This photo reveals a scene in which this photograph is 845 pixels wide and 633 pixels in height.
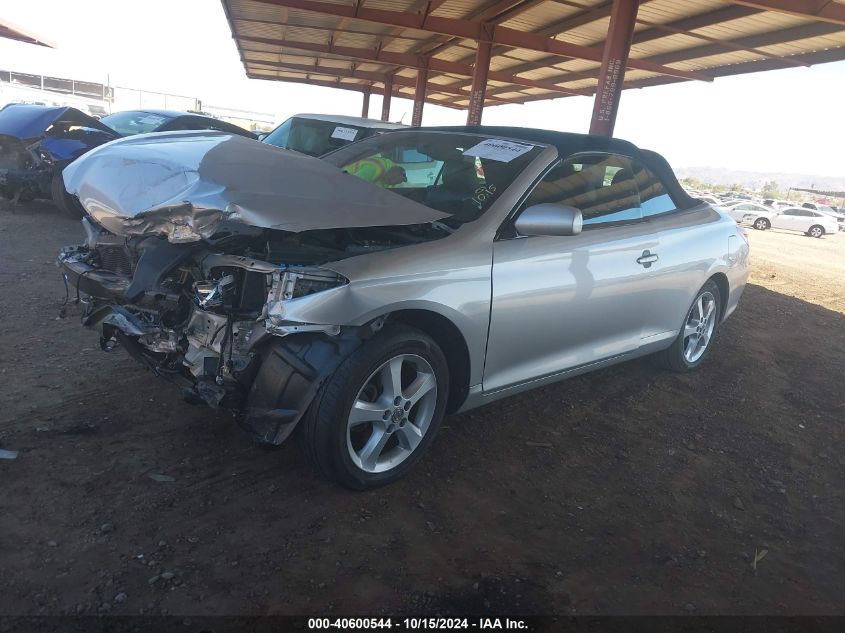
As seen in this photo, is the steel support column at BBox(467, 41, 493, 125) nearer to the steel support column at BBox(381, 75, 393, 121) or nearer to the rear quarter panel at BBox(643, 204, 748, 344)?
the steel support column at BBox(381, 75, 393, 121)

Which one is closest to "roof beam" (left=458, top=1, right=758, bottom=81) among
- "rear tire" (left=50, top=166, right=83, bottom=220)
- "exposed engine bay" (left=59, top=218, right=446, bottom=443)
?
"rear tire" (left=50, top=166, right=83, bottom=220)

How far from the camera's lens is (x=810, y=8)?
8.84 meters

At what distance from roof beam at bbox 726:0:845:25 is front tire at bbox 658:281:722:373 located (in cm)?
640

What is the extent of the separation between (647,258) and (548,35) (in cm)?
1269

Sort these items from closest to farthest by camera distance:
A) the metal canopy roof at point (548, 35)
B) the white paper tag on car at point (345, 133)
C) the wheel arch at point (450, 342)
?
the wheel arch at point (450, 342) < the white paper tag on car at point (345, 133) < the metal canopy roof at point (548, 35)

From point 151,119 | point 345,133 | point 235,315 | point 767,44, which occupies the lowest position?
point 235,315

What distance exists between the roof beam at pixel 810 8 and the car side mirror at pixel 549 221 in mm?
8119

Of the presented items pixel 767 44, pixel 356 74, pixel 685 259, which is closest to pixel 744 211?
Result: pixel 356 74

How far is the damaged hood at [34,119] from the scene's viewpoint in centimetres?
752

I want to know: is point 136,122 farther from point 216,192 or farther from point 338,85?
point 338,85

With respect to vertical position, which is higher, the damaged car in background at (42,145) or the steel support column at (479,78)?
the steel support column at (479,78)

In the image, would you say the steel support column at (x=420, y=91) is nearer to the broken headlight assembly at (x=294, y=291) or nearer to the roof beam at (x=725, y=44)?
the roof beam at (x=725, y=44)

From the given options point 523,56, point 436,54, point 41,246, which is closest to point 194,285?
point 41,246

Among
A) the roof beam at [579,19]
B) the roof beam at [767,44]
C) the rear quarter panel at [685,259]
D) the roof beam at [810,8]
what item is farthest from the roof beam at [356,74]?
the rear quarter panel at [685,259]
